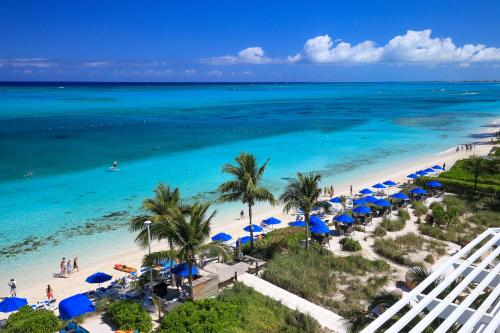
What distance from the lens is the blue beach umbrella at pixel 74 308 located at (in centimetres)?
1391

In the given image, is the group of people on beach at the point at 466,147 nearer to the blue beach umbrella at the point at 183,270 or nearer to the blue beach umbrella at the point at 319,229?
the blue beach umbrella at the point at 319,229

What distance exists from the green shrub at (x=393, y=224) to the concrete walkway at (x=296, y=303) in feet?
35.1

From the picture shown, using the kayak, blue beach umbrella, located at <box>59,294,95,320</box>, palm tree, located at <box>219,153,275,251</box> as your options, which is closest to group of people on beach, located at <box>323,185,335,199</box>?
palm tree, located at <box>219,153,275,251</box>

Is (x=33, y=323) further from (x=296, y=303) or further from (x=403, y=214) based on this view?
(x=403, y=214)

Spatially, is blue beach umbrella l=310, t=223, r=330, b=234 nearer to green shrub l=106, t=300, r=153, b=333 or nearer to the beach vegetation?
the beach vegetation

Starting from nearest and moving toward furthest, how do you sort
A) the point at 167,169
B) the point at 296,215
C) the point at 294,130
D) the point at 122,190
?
the point at 296,215 < the point at 122,190 < the point at 167,169 < the point at 294,130

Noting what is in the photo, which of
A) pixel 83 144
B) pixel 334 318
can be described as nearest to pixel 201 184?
pixel 334 318

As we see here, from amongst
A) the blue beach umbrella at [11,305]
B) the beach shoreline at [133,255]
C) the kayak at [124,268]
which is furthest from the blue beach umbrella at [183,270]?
the blue beach umbrella at [11,305]

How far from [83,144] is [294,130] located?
36463 millimetres

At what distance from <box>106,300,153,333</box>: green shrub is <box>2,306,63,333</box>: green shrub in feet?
6.70

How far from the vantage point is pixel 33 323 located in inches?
534

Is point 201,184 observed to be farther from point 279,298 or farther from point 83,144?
point 83,144

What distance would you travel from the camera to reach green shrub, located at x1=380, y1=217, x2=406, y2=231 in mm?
23828

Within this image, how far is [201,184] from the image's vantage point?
119ft
